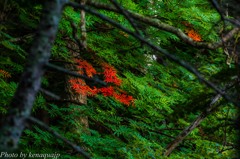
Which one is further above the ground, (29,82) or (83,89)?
(29,82)

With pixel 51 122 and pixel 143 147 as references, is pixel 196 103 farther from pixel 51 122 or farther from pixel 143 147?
pixel 51 122

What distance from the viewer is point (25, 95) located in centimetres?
193

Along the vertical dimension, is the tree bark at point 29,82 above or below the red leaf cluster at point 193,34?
below

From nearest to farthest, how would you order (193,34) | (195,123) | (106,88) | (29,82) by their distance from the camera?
(29,82) < (195,123) < (106,88) < (193,34)

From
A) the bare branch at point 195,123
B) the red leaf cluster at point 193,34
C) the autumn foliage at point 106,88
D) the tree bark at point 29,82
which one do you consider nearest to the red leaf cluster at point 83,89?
the autumn foliage at point 106,88

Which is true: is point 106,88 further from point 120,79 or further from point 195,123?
point 195,123

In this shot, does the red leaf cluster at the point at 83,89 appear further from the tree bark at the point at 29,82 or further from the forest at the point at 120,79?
the tree bark at the point at 29,82

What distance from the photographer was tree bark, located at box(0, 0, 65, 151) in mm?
1924

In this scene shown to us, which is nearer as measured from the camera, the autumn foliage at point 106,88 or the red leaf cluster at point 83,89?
the autumn foliage at point 106,88

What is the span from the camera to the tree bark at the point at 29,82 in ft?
6.31

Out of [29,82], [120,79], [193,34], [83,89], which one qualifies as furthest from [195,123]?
[193,34]

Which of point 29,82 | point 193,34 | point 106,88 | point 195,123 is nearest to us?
point 29,82

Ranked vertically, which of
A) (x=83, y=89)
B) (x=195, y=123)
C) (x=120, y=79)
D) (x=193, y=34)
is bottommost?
(x=83, y=89)

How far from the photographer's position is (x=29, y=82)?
1930 millimetres
